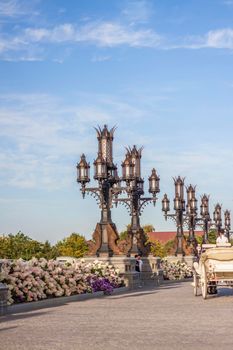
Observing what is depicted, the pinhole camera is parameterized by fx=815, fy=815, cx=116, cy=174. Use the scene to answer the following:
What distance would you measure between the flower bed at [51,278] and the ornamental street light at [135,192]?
4.56m

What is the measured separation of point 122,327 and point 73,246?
324 feet

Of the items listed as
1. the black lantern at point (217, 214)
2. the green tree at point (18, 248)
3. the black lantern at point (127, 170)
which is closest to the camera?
the black lantern at point (127, 170)

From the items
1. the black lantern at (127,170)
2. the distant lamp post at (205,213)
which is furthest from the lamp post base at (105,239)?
the distant lamp post at (205,213)

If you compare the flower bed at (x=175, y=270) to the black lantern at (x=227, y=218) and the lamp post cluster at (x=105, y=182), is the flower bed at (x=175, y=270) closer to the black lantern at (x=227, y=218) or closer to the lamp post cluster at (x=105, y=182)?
the lamp post cluster at (x=105, y=182)

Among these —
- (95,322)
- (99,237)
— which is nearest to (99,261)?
(99,237)

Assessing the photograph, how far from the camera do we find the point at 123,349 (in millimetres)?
10492

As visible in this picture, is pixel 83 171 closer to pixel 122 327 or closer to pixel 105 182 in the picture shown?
pixel 105 182

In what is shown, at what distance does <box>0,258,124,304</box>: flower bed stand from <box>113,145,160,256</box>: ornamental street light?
15.0ft

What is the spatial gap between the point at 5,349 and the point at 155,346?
1.97m

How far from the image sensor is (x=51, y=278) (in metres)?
22.0

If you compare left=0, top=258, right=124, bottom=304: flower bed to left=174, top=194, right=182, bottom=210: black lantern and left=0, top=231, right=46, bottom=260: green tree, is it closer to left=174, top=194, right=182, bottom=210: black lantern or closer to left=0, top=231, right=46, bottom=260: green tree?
left=174, top=194, right=182, bottom=210: black lantern

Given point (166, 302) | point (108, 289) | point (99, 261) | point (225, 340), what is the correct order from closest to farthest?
point (225, 340)
point (166, 302)
point (108, 289)
point (99, 261)

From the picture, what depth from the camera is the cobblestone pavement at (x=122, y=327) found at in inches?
435

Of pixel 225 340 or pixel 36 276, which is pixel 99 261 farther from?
pixel 225 340
